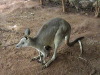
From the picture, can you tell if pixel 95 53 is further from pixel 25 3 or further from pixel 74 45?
pixel 25 3

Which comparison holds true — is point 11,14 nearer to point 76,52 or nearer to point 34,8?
point 34,8

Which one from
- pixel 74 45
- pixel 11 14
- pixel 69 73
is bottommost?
pixel 69 73

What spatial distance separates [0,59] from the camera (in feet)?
15.4

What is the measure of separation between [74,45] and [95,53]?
1.86 feet

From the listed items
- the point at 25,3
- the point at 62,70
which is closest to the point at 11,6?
the point at 25,3

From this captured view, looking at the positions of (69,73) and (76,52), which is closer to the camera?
(69,73)

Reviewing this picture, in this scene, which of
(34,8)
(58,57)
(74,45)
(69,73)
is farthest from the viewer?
(34,8)

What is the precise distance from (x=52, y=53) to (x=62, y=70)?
2.09 feet

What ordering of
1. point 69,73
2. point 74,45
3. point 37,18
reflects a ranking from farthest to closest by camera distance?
point 37,18 < point 74,45 < point 69,73

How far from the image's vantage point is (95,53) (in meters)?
4.59

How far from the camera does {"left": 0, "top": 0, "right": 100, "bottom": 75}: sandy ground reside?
4.22 metres

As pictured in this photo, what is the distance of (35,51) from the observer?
15.9ft

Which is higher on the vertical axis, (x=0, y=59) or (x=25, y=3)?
(x=25, y=3)

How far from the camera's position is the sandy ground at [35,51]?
422 cm
